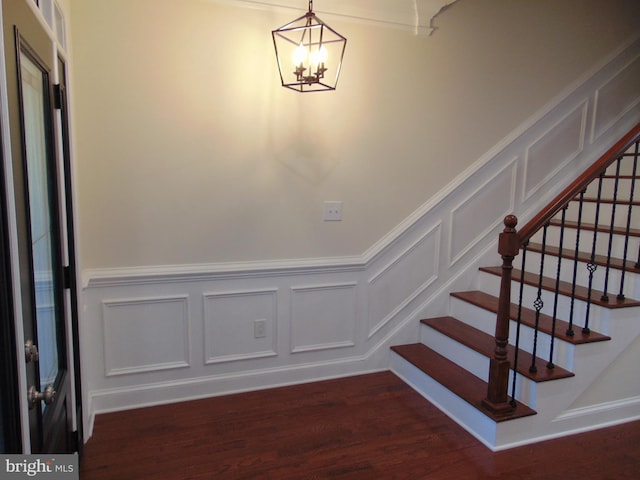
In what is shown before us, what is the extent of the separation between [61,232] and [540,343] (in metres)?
2.63

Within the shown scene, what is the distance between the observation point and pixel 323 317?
313cm

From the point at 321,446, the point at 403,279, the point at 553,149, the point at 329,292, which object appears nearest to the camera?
the point at 321,446

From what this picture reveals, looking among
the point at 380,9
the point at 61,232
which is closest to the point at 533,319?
the point at 380,9

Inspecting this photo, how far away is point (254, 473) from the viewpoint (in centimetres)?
220

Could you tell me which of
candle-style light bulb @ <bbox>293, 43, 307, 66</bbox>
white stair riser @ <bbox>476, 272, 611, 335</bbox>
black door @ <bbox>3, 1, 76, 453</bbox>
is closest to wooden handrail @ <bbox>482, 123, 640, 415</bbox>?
white stair riser @ <bbox>476, 272, 611, 335</bbox>

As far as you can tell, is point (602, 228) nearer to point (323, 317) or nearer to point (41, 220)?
point (323, 317)

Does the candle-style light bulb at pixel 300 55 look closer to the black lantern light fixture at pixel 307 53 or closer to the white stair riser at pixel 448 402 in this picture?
the black lantern light fixture at pixel 307 53

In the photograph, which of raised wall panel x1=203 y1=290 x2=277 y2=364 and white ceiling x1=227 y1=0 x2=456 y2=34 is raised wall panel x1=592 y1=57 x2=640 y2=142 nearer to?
white ceiling x1=227 y1=0 x2=456 y2=34

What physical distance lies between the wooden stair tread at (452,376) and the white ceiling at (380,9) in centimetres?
222

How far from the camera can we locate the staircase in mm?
2453

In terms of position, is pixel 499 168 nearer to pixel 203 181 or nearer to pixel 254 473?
pixel 203 181

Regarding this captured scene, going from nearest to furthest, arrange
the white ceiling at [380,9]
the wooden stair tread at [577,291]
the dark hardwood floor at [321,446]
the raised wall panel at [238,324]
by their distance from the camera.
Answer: the dark hardwood floor at [321,446] < the wooden stair tread at [577,291] < the white ceiling at [380,9] < the raised wall panel at [238,324]

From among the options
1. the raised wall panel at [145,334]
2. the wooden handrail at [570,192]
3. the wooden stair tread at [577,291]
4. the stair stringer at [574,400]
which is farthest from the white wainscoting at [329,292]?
the stair stringer at [574,400]

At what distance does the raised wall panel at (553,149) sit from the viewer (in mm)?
3531
